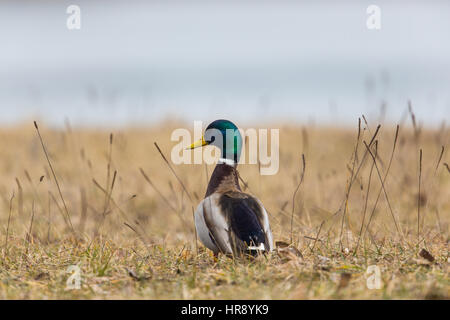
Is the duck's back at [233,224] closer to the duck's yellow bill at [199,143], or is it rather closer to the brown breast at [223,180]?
the brown breast at [223,180]

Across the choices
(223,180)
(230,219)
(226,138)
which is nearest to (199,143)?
(226,138)

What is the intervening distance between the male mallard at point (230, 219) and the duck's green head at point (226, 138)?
0.04 meters

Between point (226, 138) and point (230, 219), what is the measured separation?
86cm

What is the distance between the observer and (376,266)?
12.9 ft

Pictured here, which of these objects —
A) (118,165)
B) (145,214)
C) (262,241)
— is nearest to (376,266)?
(262,241)

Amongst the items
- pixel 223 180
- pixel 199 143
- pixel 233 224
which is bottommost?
pixel 233 224

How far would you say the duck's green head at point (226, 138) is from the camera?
15.7 feet

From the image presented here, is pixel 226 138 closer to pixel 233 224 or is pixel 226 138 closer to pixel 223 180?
pixel 223 180

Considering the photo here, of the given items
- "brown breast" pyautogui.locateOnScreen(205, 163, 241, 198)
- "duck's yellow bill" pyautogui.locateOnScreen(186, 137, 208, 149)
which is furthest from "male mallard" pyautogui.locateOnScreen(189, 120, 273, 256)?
"duck's yellow bill" pyautogui.locateOnScreen(186, 137, 208, 149)

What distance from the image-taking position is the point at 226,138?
15.8ft

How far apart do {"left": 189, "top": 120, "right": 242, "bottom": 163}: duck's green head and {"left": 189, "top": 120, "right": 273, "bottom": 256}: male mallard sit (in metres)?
0.04
